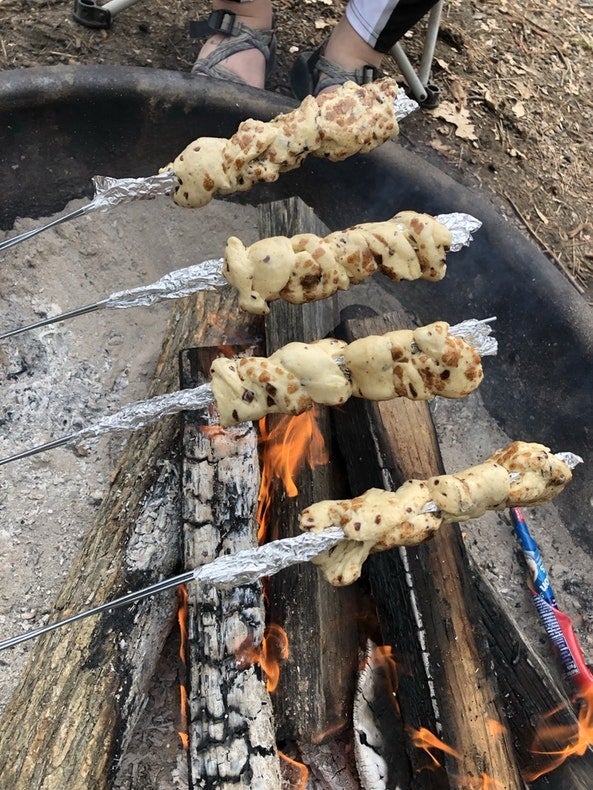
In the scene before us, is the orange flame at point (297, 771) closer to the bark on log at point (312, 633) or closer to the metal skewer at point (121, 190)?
the bark on log at point (312, 633)

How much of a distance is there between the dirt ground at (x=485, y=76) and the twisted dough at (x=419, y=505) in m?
1.52

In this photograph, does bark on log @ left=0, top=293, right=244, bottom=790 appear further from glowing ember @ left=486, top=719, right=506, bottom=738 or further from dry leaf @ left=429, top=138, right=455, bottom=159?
dry leaf @ left=429, top=138, right=455, bottom=159

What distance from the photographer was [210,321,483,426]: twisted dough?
186 centimetres

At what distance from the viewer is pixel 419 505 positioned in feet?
5.99

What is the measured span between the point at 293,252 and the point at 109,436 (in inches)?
42.7

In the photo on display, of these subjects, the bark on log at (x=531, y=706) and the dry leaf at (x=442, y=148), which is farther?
the dry leaf at (x=442, y=148)

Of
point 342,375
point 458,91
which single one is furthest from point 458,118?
point 342,375

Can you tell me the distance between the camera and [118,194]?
214 centimetres

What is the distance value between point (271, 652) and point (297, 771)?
13.9 inches

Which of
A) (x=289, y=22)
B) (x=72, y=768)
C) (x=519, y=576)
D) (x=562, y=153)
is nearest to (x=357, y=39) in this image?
(x=289, y=22)

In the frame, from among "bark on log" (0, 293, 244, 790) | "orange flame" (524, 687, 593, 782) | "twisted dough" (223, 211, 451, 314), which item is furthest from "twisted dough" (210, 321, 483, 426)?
"orange flame" (524, 687, 593, 782)

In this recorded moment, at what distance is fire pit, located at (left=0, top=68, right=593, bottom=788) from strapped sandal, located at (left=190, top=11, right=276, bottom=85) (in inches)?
16.4

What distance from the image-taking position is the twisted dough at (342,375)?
1.86m

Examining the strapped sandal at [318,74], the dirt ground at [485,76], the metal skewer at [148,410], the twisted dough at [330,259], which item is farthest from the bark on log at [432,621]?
the strapped sandal at [318,74]
